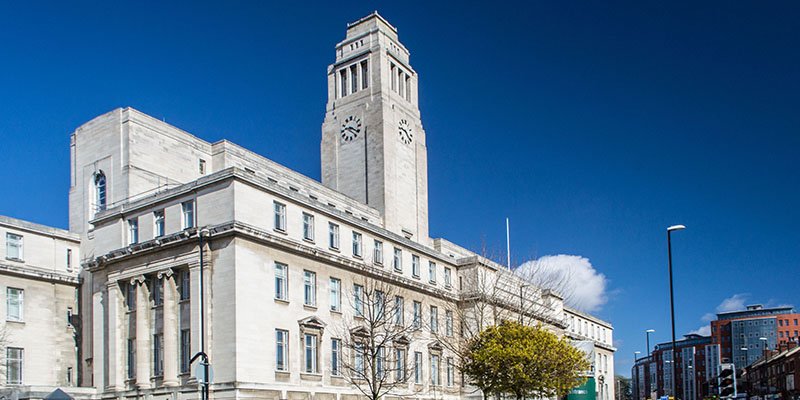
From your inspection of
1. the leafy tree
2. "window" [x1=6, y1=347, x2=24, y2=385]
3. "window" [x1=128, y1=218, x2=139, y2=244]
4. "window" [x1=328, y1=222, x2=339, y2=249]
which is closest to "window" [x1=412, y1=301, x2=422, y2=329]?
"window" [x1=328, y1=222, x2=339, y2=249]

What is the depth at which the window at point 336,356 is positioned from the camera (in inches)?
1998

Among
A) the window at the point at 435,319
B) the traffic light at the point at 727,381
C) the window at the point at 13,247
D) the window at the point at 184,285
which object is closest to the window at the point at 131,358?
the window at the point at 184,285

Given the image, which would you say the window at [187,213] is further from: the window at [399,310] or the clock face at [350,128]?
the clock face at [350,128]

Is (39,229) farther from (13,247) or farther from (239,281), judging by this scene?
(239,281)

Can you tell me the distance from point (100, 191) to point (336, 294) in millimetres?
19705

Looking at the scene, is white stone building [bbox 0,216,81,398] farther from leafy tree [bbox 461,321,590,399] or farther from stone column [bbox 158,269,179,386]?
leafy tree [bbox 461,321,590,399]

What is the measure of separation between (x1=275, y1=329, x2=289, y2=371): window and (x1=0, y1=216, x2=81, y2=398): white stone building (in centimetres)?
1508

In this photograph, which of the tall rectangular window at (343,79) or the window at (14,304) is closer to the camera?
the window at (14,304)

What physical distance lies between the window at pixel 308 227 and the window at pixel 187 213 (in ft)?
23.1

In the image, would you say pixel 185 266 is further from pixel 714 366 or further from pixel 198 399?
pixel 714 366

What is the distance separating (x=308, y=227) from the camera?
5066cm

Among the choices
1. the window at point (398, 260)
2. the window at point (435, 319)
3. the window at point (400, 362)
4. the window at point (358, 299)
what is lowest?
the window at point (400, 362)

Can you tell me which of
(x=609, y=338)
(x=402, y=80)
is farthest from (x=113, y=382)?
(x=609, y=338)

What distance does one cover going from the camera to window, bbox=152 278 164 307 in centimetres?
4775
